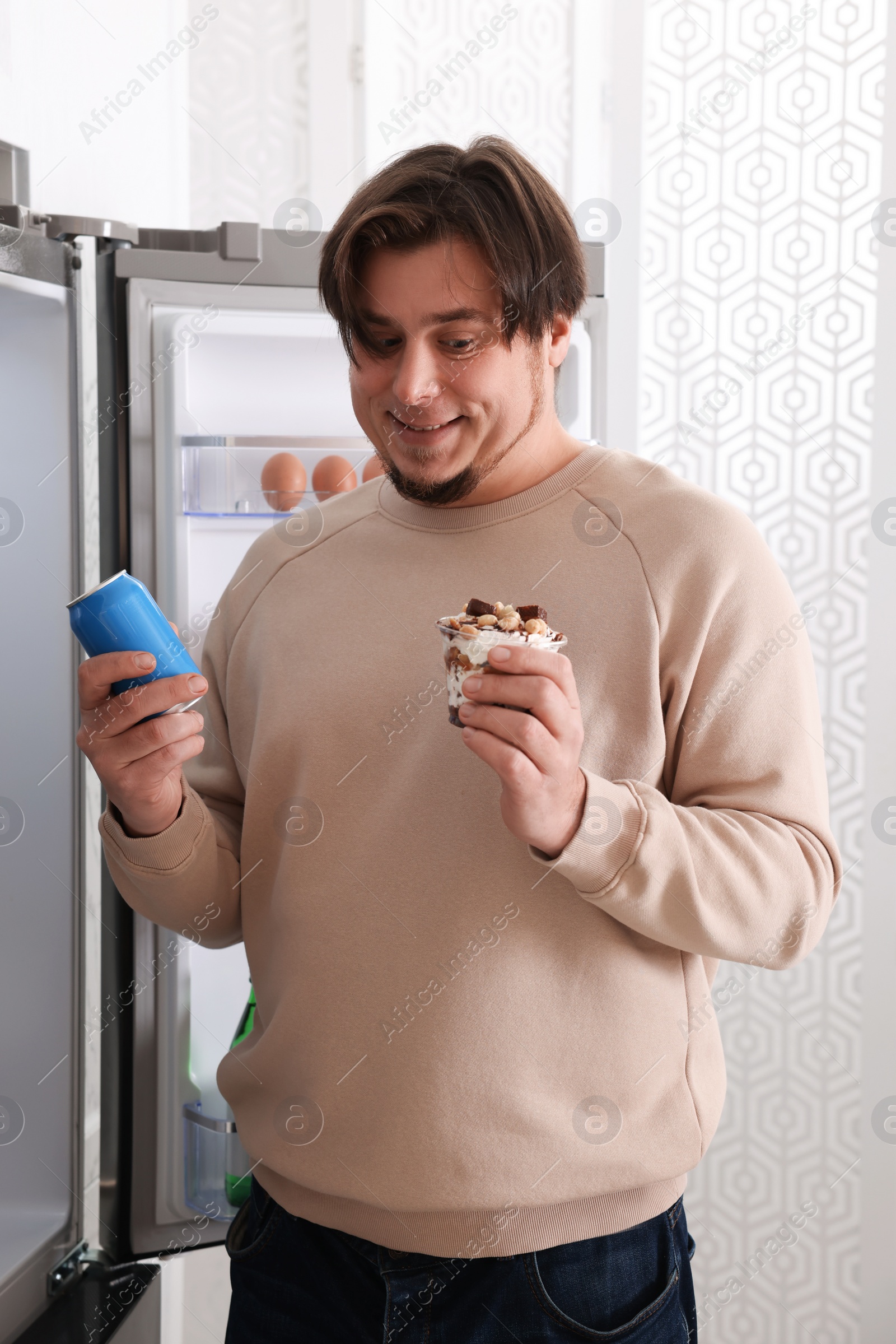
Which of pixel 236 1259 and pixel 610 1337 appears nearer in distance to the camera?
pixel 610 1337

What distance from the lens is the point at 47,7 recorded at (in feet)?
4.99

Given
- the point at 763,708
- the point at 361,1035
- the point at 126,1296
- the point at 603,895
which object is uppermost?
the point at 763,708

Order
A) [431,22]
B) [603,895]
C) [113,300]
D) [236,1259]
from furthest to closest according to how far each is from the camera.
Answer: [431,22]
[113,300]
[236,1259]
[603,895]

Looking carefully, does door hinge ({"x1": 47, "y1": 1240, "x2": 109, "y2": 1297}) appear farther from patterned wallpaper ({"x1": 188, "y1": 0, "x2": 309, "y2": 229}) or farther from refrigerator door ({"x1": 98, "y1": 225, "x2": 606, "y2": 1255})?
patterned wallpaper ({"x1": 188, "y1": 0, "x2": 309, "y2": 229})

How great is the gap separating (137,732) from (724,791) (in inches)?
21.1

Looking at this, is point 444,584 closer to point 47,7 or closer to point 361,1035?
point 361,1035

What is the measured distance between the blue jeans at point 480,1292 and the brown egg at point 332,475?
0.95 metres

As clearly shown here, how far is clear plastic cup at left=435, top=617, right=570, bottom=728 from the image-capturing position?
2.89 ft

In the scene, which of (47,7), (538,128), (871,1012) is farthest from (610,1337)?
(538,128)

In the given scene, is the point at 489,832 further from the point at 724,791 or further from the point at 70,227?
the point at 70,227

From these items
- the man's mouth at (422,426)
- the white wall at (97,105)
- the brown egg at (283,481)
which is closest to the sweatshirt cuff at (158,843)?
the man's mouth at (422,426)

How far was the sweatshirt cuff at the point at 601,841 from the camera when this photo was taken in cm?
86

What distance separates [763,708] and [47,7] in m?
1.44

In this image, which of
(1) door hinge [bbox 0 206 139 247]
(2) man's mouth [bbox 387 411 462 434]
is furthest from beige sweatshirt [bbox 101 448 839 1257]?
(1) door hinge [bbox 0 206 139 247]
